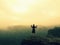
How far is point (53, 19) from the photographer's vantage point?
2.14 m

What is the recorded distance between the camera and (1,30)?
2.10 meters

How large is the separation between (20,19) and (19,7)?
156 mm

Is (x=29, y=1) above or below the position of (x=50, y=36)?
A: above

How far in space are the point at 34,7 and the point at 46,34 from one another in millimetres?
373

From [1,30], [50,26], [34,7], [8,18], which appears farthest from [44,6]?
[1,30]

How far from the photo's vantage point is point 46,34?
210 cm

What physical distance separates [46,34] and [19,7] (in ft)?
1.59

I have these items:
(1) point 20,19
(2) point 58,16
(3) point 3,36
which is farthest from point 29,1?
(3) point 3,36

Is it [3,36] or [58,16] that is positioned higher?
[58,16]

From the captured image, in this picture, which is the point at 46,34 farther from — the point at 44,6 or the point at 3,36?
the point at 3,36

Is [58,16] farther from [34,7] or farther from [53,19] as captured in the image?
[34,7]

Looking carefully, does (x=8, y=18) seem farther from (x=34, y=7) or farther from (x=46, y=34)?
(x=46, y=34)

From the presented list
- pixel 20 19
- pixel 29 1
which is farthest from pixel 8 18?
pixel 29 1

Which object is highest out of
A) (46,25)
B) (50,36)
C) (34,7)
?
(34,7)
